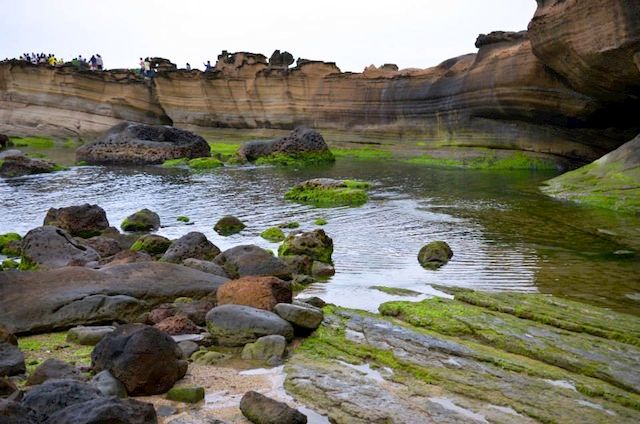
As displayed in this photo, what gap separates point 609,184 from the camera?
83.6 feet

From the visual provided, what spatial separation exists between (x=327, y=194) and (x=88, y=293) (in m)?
17.2

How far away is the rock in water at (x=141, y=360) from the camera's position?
27.3ft

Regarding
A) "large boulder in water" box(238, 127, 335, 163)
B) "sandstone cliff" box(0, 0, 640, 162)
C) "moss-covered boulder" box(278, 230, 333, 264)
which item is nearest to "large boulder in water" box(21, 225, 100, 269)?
"moss-covered boulder" box(278, 230, 333, 264)

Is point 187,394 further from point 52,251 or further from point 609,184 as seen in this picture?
point 609,184

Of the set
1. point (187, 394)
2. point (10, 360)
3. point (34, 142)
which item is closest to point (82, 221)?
point (10, 360)

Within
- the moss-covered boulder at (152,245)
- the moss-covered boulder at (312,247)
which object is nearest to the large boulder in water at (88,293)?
the moss-covered boulder at (312,247)

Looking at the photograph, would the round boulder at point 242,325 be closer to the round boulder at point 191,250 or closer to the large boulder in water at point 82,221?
the round boulder at point 191,250

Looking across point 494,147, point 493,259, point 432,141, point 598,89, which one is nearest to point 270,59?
point 432,141

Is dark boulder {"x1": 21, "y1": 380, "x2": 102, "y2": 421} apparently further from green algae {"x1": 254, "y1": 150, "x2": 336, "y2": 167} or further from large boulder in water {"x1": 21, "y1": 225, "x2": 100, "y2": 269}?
green algae {"x1": 254, "y1": 150, "x2": 336, "y2": 167}

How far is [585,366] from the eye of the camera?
900 centimetres

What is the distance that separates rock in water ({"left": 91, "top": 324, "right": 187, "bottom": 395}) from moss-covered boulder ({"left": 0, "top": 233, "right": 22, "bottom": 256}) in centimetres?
1068

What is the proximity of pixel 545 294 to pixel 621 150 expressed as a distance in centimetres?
1613

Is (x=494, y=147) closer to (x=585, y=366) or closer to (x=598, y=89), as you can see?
(x=598, y=89)

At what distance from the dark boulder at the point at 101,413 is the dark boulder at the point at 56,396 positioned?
10.0 inches
